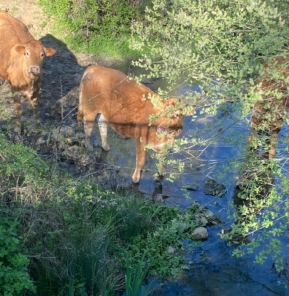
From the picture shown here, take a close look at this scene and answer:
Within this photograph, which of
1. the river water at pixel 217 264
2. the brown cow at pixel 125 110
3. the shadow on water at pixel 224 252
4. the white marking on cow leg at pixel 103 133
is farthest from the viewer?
the white marking on cow leg at pixel 103 133

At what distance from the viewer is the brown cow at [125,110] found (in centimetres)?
772

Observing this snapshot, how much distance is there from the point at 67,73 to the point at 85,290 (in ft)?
23.4

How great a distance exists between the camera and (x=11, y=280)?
4.25 m

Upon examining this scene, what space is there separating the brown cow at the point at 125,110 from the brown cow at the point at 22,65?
0.98 m

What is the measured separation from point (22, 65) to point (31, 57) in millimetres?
313

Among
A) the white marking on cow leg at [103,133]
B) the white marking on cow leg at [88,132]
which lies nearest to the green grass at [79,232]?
the white marking on cow leg at [88,132]

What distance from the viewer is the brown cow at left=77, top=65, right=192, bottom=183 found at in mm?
7723

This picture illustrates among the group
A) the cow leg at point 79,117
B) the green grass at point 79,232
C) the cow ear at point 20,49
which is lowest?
the cow leg at point 79,117

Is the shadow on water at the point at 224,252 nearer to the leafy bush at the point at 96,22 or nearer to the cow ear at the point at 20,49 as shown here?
the cow ear at the point at 20,49

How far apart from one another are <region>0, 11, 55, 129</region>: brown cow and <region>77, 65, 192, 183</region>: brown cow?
978 millimetres

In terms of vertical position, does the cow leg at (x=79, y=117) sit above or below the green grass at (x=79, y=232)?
below

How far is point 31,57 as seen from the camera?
884 cm

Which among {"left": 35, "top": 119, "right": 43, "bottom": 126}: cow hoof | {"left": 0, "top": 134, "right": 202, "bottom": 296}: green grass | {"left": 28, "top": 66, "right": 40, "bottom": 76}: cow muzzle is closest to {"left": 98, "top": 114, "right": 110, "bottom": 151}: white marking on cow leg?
{"left": 35, "top": 119, "right": 43, "bottom": 126}: cow hoof

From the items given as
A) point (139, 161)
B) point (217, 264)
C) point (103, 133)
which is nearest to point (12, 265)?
point (217, 264)
